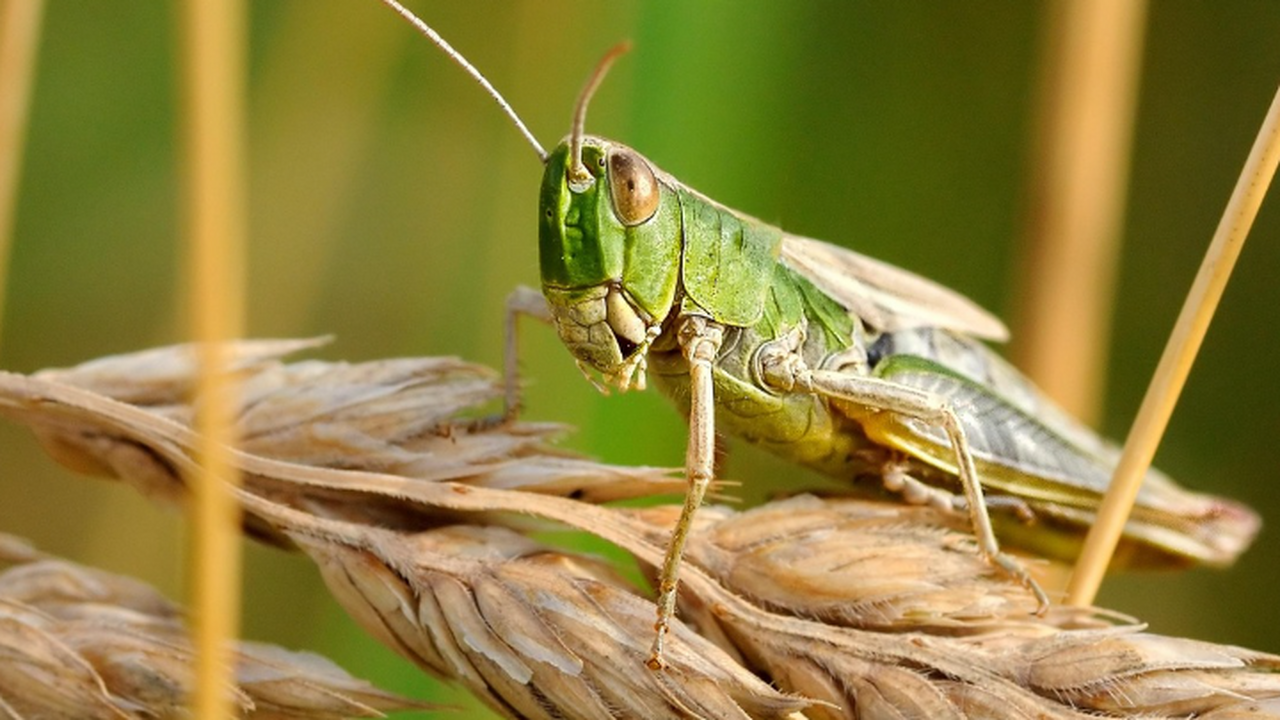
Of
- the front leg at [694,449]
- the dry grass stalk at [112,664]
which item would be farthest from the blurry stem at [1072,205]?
the dry grass stalk at [112,664]

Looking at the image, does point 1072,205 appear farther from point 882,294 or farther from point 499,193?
point 499,193

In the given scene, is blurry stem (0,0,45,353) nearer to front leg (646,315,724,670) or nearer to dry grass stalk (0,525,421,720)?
dry grass stalk (0,525,421,720)

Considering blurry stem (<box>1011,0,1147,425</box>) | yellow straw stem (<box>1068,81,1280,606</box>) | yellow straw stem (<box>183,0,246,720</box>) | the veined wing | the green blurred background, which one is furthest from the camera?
the green blurred background

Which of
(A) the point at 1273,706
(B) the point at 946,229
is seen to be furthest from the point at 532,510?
(B) the point at 946,229

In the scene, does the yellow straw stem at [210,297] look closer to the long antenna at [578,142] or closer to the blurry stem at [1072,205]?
the long antenna at [578,142]

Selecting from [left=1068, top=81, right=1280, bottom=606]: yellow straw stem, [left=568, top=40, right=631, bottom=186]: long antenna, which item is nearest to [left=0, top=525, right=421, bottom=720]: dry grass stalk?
[left=568, top=40, right=631, bottom=186]: long antenna
